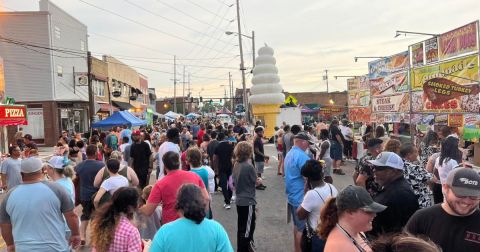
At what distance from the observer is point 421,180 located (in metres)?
4.81

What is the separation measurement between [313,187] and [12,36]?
103 feet

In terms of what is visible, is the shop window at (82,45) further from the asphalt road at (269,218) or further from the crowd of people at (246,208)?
the crowd of people at (246,208)

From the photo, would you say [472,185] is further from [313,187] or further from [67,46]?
[67,46]

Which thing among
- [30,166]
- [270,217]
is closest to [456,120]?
[270,217]

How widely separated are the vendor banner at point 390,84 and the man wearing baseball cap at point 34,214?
545 inches

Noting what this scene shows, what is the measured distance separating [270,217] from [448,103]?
24.2 feet

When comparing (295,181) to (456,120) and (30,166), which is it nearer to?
(30,166)

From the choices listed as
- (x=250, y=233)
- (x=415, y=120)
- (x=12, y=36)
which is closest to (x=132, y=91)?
(x=12, y=36)

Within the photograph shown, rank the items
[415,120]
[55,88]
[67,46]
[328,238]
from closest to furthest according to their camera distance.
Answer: [328,238], [415,120], [55,88], [67,46]

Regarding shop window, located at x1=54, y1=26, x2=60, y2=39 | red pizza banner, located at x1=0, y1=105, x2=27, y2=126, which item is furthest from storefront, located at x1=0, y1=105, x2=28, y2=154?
shop window, located at x1=54, y1=26, x2=60, y2=39

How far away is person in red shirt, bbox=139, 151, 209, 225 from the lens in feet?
15.4

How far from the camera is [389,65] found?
54.2 ft

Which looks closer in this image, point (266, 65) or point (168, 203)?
point (168, 203)

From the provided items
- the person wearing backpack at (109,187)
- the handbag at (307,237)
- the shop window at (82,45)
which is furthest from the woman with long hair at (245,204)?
the shop window at (82,45)
